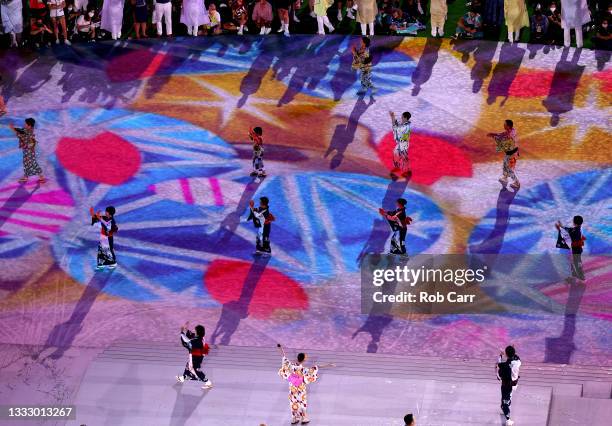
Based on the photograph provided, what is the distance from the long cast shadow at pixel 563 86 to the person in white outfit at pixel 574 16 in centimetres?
39

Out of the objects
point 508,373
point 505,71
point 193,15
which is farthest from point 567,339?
point 193,15

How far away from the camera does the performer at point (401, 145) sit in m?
28.9

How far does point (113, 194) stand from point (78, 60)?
6581 millimetres

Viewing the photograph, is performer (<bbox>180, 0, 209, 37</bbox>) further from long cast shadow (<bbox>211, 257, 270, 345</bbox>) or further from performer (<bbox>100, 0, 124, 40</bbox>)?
long cast shadow (<bbox>211, 257, 270, 345</bbox>)

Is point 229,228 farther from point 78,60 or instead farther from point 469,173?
point 78,60

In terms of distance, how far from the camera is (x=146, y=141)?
3125cm

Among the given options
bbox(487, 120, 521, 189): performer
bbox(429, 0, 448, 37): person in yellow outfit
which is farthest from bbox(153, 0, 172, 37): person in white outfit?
bbox(487, 120, 521, 189): performer

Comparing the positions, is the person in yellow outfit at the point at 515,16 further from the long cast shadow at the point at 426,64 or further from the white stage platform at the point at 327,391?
the white stage platform at the point at 327,391

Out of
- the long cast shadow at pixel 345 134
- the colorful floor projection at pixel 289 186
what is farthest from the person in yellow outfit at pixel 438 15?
the long cast shadow at pixel 345 134

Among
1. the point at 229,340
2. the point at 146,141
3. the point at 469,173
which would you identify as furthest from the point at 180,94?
the point at 229,340

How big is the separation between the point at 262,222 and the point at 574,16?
38.5 ft

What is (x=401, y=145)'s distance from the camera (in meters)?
29.2

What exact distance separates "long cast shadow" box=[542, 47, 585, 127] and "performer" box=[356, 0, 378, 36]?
16.5 ft

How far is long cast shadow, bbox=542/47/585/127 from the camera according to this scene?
104ft
